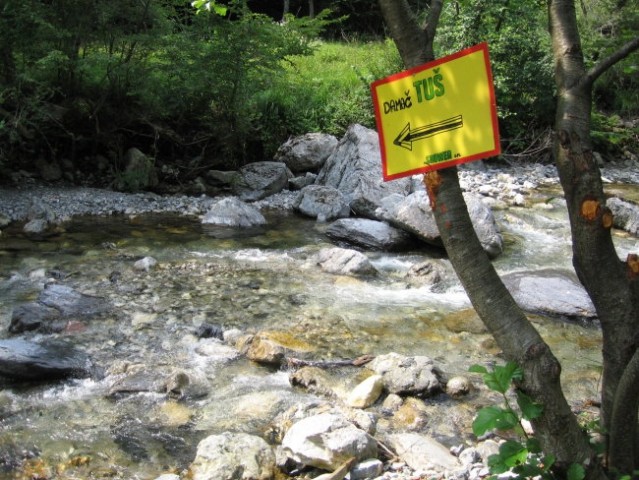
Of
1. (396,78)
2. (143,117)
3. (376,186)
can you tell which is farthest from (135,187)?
(396,78)

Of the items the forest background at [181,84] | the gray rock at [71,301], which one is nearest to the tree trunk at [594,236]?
the gray rock at [71,301]

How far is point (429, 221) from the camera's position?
813cm

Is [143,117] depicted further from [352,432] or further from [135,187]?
[352,432]

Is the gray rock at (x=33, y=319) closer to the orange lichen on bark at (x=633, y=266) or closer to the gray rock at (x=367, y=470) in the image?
the gray rock at (x=367, y=470)

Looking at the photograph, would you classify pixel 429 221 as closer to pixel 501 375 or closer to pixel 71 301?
pixel 71 301

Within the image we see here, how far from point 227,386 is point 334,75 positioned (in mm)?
14075

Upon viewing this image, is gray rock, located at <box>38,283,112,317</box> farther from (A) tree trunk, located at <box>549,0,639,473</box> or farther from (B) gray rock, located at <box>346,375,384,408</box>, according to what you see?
(A) tree trunk, located at <box>549,0,639,473</box>

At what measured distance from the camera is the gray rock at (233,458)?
313 cm

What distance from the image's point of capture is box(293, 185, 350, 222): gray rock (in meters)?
10.0

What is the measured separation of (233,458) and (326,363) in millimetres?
1578

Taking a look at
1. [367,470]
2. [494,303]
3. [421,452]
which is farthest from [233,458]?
[494,303]

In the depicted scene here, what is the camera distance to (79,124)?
10.8 meters

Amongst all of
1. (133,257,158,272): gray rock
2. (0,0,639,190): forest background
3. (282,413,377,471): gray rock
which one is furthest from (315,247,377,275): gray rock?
(282,413,377,471): gray rock

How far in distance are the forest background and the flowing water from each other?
2.43m
